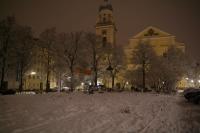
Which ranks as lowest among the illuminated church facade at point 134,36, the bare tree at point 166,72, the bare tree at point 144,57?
the bare tree at point 166,72

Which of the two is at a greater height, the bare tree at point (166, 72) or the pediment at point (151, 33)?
the pediment at point (151, 33)

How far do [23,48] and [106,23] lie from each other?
47705mm

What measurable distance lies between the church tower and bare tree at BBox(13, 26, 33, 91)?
145ft

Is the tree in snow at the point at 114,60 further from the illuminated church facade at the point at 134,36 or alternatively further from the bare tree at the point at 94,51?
the illuminated church facade at the point at 134,36

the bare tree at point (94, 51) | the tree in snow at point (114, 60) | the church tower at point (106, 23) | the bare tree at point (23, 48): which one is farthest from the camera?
the church tower at point (106, 23)

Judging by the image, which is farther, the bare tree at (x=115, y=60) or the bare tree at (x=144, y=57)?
the bare tree at (x=115, y=60)

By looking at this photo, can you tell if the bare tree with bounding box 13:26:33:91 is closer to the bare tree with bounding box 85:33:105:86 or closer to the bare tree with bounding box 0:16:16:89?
the bare tree with bounding box 0:16:16:89

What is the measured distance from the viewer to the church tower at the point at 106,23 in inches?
3164

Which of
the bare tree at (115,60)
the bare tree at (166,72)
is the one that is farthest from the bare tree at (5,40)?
the bare tree at (166,72)

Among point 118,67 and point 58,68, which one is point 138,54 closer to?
point 118,67

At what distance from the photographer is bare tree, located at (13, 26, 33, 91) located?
36.7 m

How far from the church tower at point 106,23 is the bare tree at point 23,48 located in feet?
145

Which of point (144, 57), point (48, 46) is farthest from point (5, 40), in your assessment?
point (144, 57)

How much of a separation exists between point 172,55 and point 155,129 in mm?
44341
